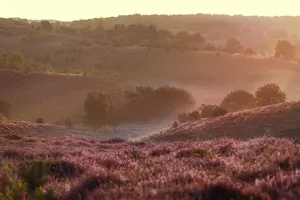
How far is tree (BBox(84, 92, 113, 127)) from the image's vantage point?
66.6 meters

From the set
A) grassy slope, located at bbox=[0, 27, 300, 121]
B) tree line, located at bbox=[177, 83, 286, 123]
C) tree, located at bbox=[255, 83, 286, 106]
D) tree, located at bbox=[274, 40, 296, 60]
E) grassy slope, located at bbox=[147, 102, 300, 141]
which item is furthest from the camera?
tree, located at bbox=[274, 40, 296, 60]

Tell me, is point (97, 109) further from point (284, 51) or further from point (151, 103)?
point (284, 51)

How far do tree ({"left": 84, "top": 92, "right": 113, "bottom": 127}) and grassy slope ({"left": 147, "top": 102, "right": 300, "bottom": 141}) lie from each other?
26.2 metres

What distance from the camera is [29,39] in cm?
16188

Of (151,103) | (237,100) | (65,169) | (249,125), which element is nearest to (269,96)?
(237,100)

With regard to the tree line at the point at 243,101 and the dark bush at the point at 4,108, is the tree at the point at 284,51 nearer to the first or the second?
the tree line at the point at 243,101

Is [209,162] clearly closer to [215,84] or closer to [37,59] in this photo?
[215,84]

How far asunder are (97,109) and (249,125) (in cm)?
3537

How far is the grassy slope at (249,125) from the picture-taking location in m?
32.0

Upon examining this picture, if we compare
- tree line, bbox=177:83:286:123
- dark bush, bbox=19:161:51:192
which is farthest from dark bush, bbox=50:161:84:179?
tree line, bbox=177:83:286:123

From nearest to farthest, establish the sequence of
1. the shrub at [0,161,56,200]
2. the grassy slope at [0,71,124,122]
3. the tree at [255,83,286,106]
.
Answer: the shrub at [0,161,56,200] < the tree at [255,83,286,106] < the grassy slope at [0,71,124,122]

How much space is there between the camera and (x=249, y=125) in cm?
3547

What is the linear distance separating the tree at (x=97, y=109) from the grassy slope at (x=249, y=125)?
26.2 m

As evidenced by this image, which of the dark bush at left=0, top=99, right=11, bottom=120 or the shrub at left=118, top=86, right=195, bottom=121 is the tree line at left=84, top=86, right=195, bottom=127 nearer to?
the shrub at left=118, top=86, right=195, bottom=121
